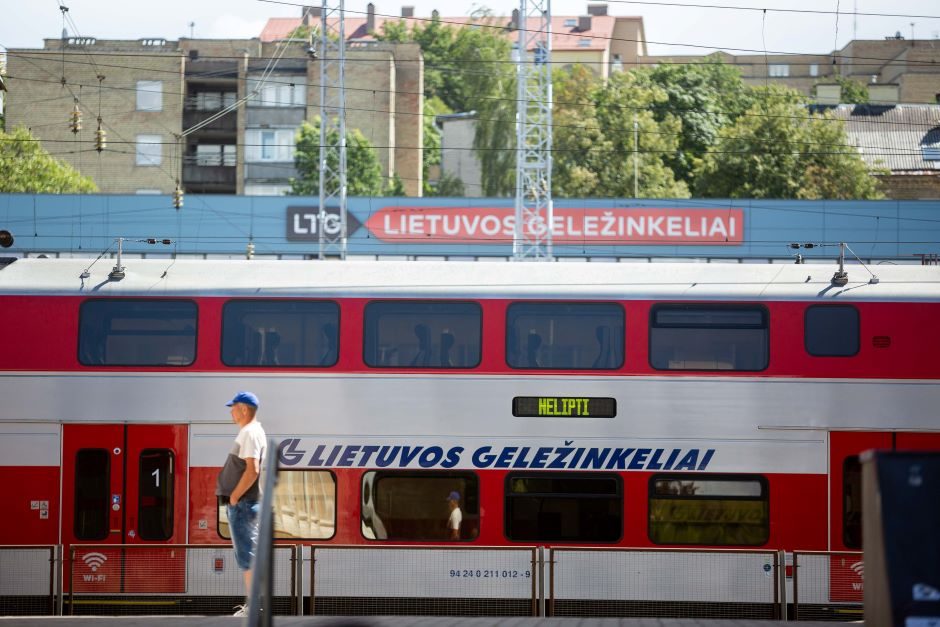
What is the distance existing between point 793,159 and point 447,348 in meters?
39.7

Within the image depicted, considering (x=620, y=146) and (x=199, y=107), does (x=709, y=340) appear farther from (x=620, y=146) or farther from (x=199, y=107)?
(x=199, y=107)

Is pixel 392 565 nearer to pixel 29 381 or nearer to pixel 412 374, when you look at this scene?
pixel 412 374

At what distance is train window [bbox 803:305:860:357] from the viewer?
1442cm

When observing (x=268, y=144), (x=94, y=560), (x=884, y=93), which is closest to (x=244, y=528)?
(x=94, y=560)

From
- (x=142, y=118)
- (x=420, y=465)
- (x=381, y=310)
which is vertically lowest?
(x=420, y=465)

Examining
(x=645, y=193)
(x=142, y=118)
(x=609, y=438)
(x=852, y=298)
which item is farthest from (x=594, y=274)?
(x=142, y=118)

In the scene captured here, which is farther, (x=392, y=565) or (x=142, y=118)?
(x=142, y=118)

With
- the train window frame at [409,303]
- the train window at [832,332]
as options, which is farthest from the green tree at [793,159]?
the train window frame at [409,303]

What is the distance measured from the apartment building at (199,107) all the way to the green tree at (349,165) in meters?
1.70

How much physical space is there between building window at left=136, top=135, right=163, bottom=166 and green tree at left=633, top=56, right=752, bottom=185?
87.7 feet

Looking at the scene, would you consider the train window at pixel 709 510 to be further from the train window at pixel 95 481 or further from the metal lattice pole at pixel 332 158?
the metal lattice pole at pixel 332 158

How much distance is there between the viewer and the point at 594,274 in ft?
48.6

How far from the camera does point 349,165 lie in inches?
2421

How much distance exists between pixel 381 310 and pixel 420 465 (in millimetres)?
1916
